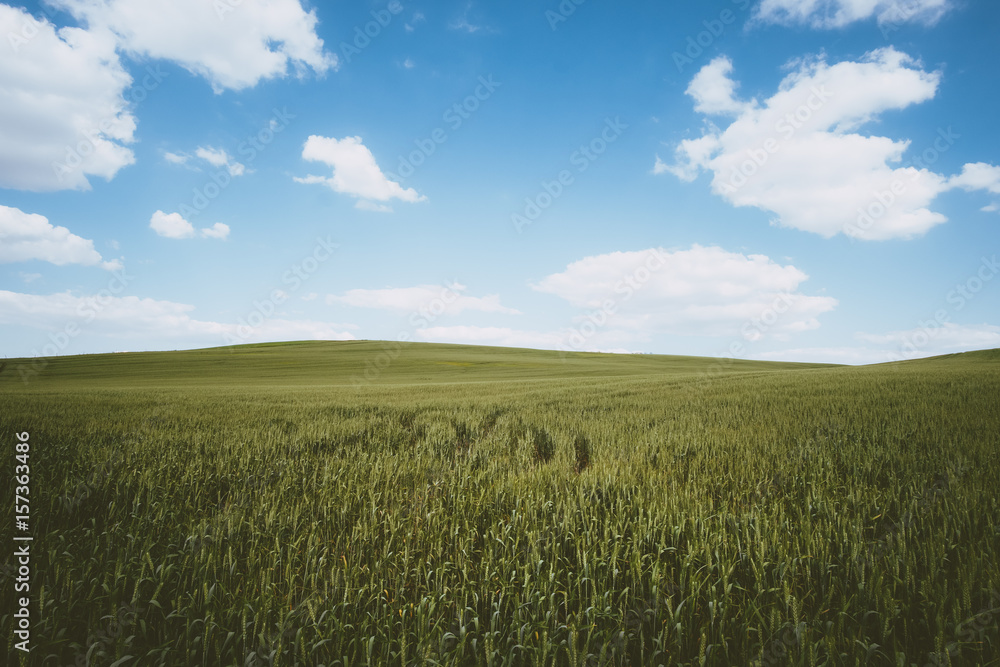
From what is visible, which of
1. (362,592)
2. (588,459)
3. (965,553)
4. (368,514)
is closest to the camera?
(362,592)

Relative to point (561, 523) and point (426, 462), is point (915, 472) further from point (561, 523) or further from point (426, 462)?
point (426, 462)

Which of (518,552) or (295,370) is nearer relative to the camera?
(518,552)

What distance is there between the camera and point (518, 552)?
A: 3.20 m

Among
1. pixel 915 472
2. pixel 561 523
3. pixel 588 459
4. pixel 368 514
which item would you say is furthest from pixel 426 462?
pixel 915 472

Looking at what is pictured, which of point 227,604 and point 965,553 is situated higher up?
A: point 965,553

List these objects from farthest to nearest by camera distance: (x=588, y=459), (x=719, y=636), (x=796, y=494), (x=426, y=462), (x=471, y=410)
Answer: (x=471, y=410) → (x=588, y=459) → (x=426, y=462) → (x=796, y=494) → (x=719, y=636)

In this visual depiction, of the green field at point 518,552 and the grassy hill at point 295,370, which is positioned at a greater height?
the green field at point 518,552

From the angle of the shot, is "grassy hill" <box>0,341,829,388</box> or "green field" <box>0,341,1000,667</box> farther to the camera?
"grassy hill" <box>0,341,829,388</box>

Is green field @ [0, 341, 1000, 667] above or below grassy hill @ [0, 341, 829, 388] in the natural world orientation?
above

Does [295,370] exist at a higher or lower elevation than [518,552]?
lower

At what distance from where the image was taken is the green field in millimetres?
2291

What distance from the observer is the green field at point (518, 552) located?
2.29m

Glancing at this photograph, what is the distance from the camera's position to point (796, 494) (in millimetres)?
4398

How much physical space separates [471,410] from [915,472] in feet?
31.2
